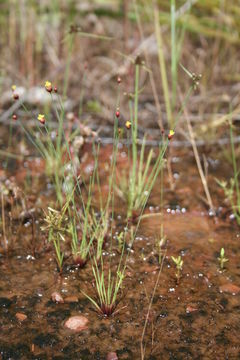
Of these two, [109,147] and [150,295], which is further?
[109,147]

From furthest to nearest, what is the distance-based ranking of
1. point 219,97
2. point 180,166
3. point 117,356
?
point 219,97 < point 180,166 < point 117,356

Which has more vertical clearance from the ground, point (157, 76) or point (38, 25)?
point (38, 25)

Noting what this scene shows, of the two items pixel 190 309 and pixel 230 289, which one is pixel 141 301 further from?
pixel 230 289

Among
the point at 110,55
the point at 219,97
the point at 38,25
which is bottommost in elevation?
the point at 219,97

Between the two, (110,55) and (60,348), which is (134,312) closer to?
(60,348)

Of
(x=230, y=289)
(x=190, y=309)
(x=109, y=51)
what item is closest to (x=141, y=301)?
(x=190, y=309)

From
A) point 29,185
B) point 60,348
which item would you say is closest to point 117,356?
point 60,348

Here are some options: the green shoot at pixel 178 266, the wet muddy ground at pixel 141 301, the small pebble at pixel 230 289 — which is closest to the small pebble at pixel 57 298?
the wet muddy ground at pixel 141 301

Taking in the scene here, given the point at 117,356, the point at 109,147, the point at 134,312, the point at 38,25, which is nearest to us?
the point at 117,356
